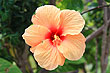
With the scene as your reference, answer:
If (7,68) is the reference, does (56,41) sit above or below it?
above

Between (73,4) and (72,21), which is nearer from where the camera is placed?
(72,21)

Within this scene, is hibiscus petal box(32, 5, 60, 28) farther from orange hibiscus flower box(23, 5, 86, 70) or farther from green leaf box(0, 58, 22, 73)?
green leaf box(0, 58, 22, 73)

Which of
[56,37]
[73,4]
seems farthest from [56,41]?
[73,4]

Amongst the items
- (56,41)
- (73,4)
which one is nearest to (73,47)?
(56,41)

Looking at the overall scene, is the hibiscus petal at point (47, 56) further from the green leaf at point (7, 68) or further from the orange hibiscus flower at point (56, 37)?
the green leaf at point (7, 68)

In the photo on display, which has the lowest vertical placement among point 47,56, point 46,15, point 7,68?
point 7,68

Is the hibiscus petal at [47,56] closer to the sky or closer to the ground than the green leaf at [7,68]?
closer to the sky

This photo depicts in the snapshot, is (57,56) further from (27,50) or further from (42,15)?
(27,50)

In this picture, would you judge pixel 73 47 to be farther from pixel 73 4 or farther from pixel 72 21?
pixel 73 4

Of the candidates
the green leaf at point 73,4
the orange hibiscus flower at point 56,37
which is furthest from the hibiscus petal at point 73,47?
the green leaf at point 73,4
